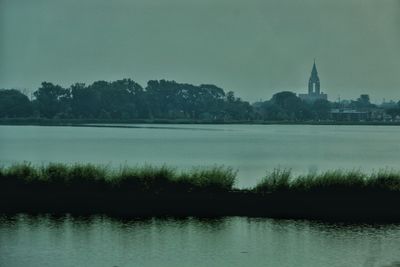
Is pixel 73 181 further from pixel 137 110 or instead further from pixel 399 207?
pixel 137 110

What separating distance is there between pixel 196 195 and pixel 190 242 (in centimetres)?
341

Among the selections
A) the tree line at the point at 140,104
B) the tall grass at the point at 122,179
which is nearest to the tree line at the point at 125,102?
the tree line at the point at 140,104

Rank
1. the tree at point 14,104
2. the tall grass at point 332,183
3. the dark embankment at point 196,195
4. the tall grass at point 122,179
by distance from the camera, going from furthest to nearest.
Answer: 1. the tree at point 14,104
2. the tall grass at point 122,179
3. the tall grass at point 332,183
4. the dark embankment at point 196,195

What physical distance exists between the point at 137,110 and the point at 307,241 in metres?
160

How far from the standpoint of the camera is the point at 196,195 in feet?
66.1

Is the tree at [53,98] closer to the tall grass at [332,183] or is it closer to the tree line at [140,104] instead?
the tree line at [140,104]

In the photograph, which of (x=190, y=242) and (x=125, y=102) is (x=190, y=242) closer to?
(x=190, y=242)

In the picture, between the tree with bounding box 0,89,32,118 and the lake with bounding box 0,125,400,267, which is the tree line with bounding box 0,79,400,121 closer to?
the tree with bounding box 0,89,32,118

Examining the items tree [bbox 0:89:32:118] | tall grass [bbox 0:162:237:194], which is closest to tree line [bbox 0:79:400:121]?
tree [bbox 0:89:32:118]

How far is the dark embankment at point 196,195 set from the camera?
64.1ft

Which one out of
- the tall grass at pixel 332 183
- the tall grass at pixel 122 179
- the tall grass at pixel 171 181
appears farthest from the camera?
the tall grass at pixel 122 179

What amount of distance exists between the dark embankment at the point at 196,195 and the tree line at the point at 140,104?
14071cm

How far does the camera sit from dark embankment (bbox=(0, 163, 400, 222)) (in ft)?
64.1

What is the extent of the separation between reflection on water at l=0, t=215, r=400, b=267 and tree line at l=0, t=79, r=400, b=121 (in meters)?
144
